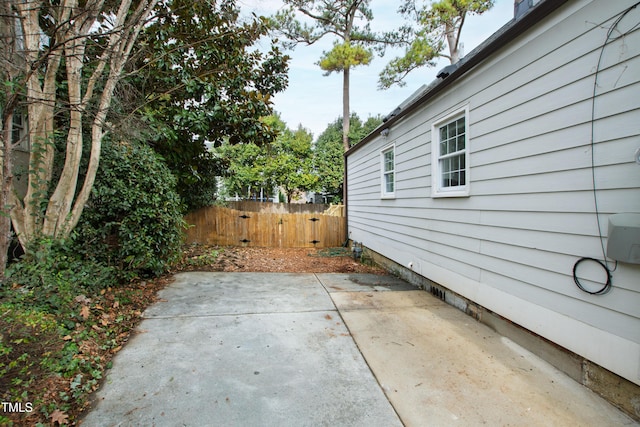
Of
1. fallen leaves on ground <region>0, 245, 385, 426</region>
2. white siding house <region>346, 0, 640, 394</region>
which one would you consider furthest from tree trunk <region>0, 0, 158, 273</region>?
white siding house <region>346, 0, 640, 394</region>

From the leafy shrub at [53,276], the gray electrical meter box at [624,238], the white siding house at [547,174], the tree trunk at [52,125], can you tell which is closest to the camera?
the gray electrical meter box at [624,238]

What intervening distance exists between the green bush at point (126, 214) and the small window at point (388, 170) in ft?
13.6

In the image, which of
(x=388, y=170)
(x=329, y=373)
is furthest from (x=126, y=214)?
(x=388, y=170)

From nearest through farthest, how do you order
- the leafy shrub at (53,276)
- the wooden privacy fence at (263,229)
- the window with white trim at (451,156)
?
A: the leafy shrub at (53,276)
the window with white trim at (451,156)
the wooden privacy fence at (263,229)

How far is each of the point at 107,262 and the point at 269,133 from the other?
3914mm

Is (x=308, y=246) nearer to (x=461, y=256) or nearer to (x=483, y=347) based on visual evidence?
(x=461, y=256)

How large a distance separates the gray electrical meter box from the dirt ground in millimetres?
4276

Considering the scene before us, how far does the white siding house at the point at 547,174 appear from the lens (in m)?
1.94

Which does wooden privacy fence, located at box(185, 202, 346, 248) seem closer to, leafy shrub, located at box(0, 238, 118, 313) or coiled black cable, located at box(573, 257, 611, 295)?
leafy shrub, located at box(0, 238, 118, 313)

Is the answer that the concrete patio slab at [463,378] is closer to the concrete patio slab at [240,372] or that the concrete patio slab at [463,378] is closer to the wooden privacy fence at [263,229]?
the concrete patio slab at [240,372]

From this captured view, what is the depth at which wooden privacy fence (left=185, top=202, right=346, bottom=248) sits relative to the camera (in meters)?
8.54

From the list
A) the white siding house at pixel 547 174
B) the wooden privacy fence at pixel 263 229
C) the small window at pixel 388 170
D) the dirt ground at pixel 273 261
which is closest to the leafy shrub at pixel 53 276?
the dirt ground at pixel 273 261

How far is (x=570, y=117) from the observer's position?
2.27 metres

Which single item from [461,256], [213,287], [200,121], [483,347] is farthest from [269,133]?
[483,347]
